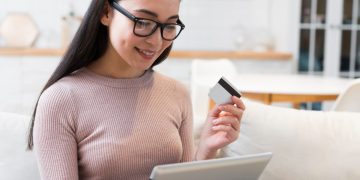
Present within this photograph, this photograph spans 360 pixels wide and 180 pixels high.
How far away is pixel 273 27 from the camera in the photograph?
16.9ft

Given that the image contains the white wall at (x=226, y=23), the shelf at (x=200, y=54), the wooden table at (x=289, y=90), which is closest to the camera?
the wooden table at (x=289, y=90)

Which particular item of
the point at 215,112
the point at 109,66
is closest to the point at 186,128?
the point at 215,112

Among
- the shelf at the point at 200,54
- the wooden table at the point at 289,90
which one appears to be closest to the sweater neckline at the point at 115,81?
the wooden table at the point at 289,90

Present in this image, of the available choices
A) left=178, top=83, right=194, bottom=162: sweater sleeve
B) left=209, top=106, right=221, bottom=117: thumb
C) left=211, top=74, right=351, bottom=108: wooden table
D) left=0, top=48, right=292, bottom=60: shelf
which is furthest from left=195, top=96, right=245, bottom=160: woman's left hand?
left=0, top=48, right=292, bottom=60: shelf

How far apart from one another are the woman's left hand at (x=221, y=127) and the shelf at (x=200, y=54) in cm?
318

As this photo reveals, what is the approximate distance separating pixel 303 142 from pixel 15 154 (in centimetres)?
86

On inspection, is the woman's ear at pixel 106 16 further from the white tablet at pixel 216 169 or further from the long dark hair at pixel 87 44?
the white tablet at pixel 216 169

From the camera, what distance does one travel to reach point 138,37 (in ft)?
4.12

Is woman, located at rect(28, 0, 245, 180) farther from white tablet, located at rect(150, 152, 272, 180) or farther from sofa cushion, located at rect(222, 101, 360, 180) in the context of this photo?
sofa cushion, located at rect(222, 101, 360, 180)

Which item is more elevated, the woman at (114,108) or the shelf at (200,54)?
the woman at (114,108)

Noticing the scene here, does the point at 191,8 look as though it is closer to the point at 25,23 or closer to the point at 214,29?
the point at 214,29

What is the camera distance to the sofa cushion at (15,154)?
1551mm

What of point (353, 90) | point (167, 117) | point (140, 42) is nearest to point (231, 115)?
point (167, 117)

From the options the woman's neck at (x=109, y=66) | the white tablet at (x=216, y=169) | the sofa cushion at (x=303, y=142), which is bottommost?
the sofa cushion at (x=303, y=142)
